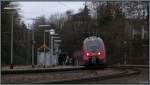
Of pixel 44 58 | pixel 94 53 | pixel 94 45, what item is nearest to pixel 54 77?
pixel 94 53

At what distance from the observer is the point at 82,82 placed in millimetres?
18422

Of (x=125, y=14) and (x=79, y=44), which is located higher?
(x=125, y=14)

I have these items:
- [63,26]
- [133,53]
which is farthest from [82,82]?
[63,26]

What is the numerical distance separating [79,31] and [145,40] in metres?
9.15

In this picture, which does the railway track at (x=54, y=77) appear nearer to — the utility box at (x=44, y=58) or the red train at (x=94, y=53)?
the red train at (x=94, y=53)

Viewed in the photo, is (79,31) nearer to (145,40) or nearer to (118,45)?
(118,45)


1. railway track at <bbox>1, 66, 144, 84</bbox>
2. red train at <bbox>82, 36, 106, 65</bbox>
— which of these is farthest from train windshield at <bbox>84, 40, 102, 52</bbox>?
railway track at <bbox>1, 66, 144, 84</bbox>

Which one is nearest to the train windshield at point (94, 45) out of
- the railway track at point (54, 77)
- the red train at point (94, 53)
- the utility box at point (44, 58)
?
the red train at point (94, 53)

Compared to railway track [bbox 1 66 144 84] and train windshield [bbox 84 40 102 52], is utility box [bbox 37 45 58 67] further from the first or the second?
railway track [bbox 1 66 144 84]

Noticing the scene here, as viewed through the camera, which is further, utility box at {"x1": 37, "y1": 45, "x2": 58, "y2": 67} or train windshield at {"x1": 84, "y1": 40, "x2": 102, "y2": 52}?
utility box at {"x1": 37, "y1": 45, "x2": 58, "y2": 67}

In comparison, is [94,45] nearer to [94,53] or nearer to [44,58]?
[94,53]

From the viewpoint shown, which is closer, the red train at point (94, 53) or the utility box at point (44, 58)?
the red train at point (94, 53)

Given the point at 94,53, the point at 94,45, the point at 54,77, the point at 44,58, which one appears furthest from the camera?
the point at 44,58

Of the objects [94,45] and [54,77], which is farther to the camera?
[94,45]
